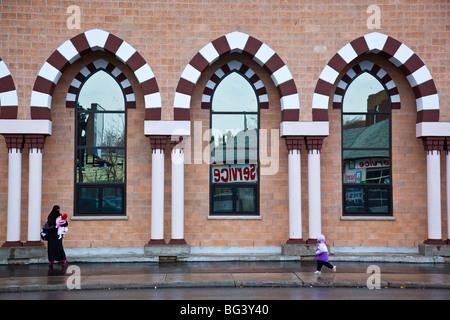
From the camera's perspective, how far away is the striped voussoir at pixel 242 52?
15.7 metres

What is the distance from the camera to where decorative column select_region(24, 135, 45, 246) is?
49.9 ft

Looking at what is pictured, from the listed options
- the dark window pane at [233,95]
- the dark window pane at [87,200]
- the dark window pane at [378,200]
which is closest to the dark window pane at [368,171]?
the dark window pane at [378,200]

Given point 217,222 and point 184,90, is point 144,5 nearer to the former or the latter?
point 184,90

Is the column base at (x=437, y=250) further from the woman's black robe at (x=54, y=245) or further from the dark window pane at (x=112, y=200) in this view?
the woman's black robe at (x=54, y=245)

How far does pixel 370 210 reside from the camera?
16.4 meters

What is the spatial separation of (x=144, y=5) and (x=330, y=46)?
524 centimetres

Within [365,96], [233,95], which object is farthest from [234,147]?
[365,96]

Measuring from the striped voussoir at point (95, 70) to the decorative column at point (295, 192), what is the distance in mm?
4584

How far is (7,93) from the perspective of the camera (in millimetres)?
15336

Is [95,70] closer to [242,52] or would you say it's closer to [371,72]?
[242,52]

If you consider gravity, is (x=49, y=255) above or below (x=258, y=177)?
below

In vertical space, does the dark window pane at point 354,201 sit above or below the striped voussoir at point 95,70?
below

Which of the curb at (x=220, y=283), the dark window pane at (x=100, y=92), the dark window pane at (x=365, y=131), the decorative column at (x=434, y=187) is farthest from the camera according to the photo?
the dark window pane at (x=365, y=131)
